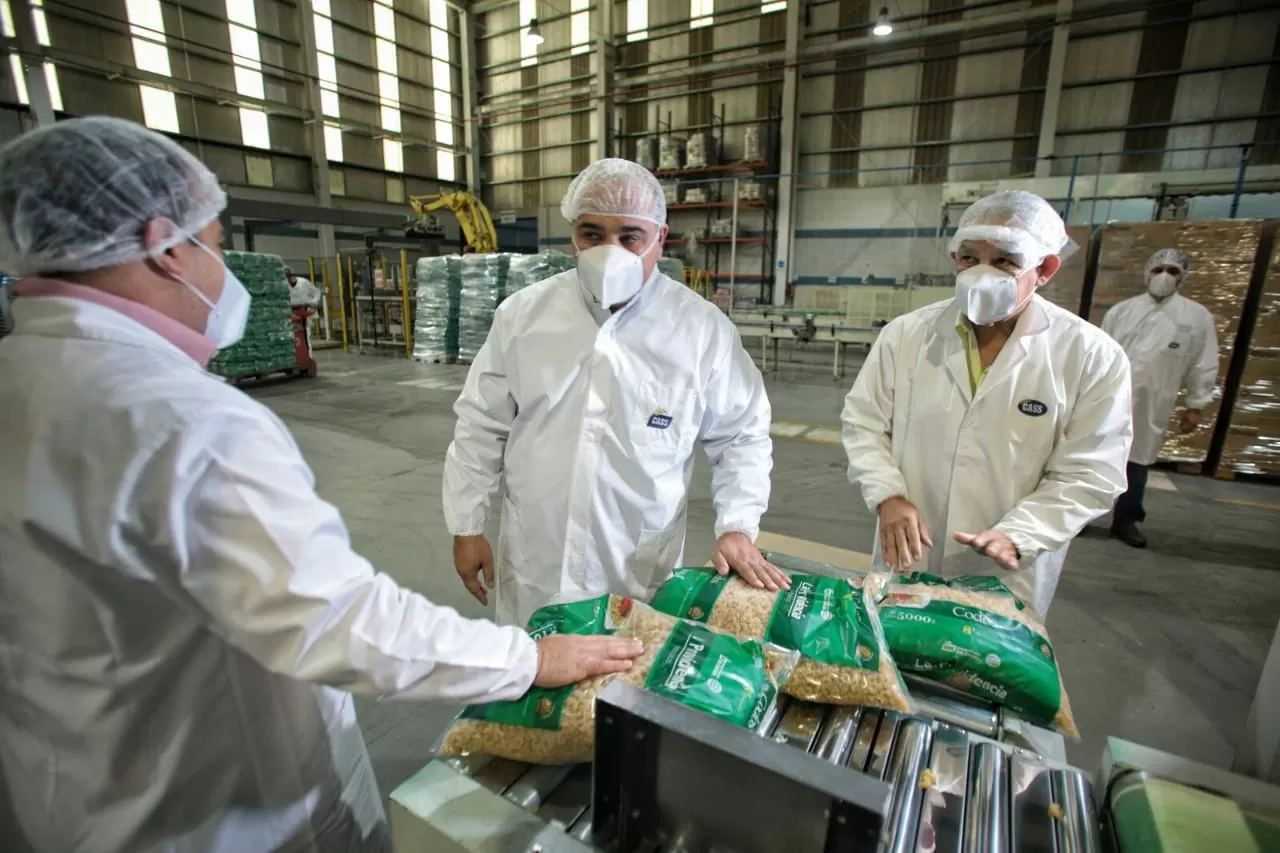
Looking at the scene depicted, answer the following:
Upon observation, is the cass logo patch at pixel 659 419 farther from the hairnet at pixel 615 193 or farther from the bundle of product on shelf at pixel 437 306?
the bundle of product on shelf at pixel 437 306

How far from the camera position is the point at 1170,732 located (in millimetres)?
2207

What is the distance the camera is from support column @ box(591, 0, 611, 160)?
13570 mm

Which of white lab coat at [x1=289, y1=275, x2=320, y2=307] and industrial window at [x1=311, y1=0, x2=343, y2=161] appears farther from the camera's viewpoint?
industrial window at [x1=311, y1=0, x2=343, y2=161]

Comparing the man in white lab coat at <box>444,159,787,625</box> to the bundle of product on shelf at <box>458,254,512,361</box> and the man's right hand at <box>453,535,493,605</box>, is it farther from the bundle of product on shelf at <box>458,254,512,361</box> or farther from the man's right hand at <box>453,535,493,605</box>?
the bundle of product on shelf at <box>458,254,512,361</box>

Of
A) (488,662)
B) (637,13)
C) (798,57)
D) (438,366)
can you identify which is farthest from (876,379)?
(637,13)

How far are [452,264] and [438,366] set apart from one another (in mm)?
1719

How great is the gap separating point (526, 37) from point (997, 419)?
16.8 metres

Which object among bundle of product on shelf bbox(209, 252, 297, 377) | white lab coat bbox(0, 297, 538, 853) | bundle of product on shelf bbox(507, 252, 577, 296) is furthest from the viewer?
bundle of product on shelf bbox(507, 252, 577, 296)

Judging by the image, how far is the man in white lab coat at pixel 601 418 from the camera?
60.3 inches

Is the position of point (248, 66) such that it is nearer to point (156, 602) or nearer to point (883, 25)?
point (883, 25)

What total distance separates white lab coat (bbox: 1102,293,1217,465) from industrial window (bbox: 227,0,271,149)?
1555 centimetres

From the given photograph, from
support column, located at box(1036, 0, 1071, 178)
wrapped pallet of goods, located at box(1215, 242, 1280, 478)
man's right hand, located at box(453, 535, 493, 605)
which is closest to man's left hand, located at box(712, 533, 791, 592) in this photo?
man's right hand, located at box(453, 535, 493, 605)

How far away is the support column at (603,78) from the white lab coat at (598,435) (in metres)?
13.6

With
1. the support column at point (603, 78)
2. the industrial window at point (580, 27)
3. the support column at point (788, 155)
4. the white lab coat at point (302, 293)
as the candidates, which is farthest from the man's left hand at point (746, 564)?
the industrial window at point (580, 27)
